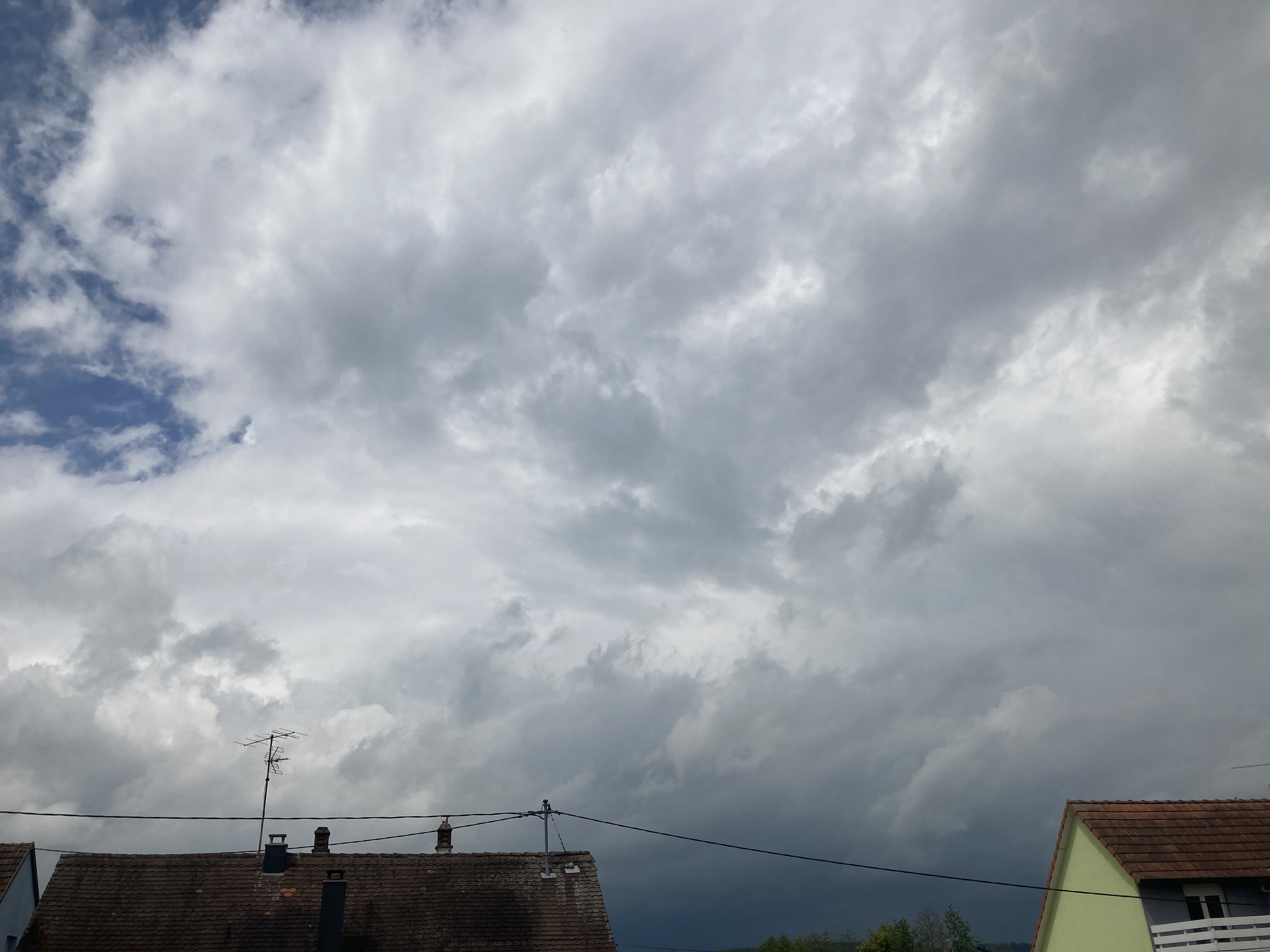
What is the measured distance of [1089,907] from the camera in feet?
107

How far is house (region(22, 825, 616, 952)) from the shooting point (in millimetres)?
36438

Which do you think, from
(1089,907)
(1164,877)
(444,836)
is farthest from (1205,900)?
(444,836)

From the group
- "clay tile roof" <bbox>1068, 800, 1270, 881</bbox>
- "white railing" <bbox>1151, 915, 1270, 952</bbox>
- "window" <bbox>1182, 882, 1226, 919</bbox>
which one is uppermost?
"clay tile roof" <bbox>1068, 800, 1270, 881</bbox>

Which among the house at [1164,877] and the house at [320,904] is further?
the house at [320,904]

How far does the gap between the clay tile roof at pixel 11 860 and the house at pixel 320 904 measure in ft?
6.01

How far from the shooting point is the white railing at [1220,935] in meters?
28.3

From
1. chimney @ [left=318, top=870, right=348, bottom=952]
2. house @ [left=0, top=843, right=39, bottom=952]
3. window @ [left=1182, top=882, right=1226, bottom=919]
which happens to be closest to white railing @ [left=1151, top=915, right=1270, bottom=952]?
window @ [left=1182, top=882, right=1226, bottom=919]

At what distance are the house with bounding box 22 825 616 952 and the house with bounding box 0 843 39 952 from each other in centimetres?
79

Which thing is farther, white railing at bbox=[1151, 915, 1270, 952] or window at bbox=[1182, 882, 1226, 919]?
window at bbox=[1182, 882, 1226, 919]

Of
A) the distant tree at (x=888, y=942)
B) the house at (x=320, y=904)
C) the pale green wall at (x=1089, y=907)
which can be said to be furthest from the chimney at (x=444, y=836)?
the distant tree at (x=888, y=942)

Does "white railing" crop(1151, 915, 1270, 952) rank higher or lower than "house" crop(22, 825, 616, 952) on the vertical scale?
lower

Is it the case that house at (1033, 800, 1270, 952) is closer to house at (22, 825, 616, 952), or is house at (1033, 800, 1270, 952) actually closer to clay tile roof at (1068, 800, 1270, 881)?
clay tile roof at (1068, 800, 1270, 881)

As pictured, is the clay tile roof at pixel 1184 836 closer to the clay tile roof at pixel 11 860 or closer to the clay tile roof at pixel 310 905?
the clay tile roof at pixel 310 905

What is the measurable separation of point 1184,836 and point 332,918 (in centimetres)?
3063
